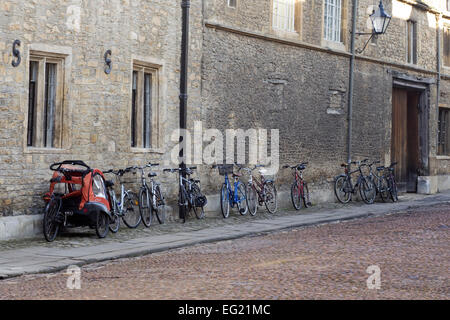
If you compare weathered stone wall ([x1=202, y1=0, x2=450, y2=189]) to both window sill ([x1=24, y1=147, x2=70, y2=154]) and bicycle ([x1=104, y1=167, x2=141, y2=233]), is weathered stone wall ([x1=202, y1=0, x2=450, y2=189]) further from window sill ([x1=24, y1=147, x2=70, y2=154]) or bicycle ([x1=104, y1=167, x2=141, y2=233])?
window sill ([x1=24, y1=147, x2=70, y2=154])

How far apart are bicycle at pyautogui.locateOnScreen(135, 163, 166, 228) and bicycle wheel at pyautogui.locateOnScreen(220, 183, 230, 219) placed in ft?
5.59

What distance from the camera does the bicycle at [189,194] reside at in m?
15.7

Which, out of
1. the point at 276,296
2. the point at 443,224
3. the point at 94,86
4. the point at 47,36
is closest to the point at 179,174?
the point at 94,86

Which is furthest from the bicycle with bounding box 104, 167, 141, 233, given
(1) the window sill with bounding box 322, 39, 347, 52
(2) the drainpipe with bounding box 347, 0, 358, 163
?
(2) the drainpipe with bounding box 347, 0, 358, 163

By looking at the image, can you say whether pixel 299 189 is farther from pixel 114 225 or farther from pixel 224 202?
pixel 114 225

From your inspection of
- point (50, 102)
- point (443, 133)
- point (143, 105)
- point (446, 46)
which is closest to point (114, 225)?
point (50, 102)

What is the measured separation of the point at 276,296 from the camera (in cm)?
732

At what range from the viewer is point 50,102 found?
526 inches

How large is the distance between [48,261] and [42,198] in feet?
9.76

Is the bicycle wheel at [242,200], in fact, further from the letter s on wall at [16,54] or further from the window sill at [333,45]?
the letter s on wall at [16,54]

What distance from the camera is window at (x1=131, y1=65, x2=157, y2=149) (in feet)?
50.5

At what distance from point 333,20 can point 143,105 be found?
8.39 meters
